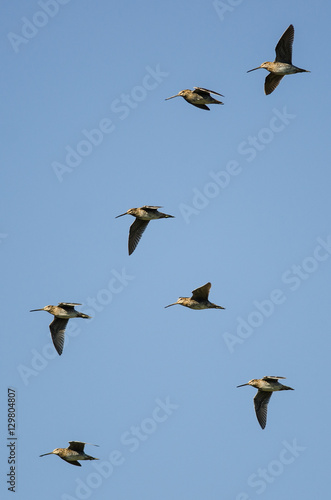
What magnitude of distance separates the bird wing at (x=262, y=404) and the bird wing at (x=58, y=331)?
7.15 meters

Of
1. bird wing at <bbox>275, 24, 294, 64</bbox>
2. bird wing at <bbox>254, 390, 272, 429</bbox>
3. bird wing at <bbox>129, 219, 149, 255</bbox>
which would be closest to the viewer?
bird wing at <bbox>275, 24, 294, 64</bbox>

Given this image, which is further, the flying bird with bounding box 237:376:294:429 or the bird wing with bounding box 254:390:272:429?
the bird wing with bounding box 254:390:272:429

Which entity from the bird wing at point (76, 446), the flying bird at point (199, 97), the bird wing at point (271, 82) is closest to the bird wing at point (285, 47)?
the bird wing at point (271, 82)

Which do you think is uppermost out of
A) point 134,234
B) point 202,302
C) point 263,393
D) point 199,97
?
point 199,97

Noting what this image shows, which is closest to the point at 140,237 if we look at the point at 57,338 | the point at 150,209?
the point at 150,209

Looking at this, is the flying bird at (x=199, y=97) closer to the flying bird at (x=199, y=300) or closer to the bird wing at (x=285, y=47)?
the bird wing at (x=285, y=47)

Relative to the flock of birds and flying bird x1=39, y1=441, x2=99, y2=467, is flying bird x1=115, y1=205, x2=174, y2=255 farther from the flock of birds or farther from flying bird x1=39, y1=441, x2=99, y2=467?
flying bird x1=39, y1=441, x2=99, y2=467

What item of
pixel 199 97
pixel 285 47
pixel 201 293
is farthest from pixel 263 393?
pixel 285 47

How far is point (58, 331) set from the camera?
5000 cm

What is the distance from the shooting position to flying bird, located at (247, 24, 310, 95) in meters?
46.8

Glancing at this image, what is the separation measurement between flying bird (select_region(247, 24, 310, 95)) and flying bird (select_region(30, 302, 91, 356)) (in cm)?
1025

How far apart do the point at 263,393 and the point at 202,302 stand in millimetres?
4015

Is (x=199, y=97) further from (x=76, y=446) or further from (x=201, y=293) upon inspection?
(x=76, y=446)

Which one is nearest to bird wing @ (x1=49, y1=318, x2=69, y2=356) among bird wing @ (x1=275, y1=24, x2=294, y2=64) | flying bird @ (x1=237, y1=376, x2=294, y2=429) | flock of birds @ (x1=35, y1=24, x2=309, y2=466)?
flock of birds @ (x1=35, y1=24, x2=309, y2=466)
